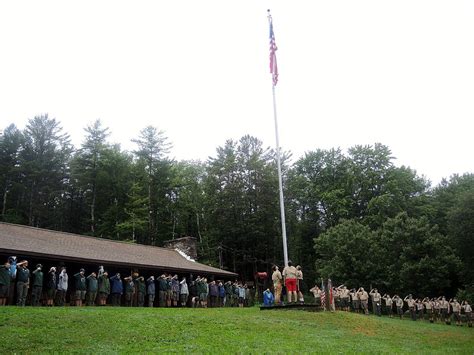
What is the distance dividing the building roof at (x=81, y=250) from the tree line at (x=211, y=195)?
1708 centimetres

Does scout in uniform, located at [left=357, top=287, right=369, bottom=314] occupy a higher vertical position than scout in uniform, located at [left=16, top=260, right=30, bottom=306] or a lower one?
lower

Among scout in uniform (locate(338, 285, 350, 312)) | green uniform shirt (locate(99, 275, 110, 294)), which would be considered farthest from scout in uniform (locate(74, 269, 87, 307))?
scout in uniform (locate(338, 285, 350, 312))

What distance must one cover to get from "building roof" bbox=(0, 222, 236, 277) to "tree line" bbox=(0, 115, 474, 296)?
17084 mm

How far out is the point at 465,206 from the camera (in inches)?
1422

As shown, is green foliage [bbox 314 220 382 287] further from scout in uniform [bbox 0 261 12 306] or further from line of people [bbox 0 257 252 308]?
scout in uniform [bbox 0 261 12 306]

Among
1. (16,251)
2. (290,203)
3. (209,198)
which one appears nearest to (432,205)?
(290,203)

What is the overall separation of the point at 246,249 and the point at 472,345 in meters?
34.3

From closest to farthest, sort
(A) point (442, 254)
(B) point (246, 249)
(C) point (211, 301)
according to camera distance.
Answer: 1. (C) point (211, 301)
2. (A) point (442, 254)
3. (B) point (246, 249)

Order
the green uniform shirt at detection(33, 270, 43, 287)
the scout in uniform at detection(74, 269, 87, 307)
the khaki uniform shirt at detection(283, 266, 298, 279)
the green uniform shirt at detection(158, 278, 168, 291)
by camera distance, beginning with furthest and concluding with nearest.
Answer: the green uniform shirt at detection(158, 278, 168, 291) < the khaki uniform shirt at detection(283, 266, 298, 279) < the scout in uniform at detection(74, 269, 87, 307) < the green uniform shirt at detection(33, 270, 43, 287)

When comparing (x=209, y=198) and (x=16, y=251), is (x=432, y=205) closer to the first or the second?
(x=209, y=198)

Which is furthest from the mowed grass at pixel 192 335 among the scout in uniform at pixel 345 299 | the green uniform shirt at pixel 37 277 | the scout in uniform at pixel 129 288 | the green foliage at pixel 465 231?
the green foliage at pixel 465 231

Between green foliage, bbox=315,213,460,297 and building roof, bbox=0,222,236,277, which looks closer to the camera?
building roof, bbox=0,222,236,277

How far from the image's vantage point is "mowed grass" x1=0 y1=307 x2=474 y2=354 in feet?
33.5

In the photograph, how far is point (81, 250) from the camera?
2236 cm
